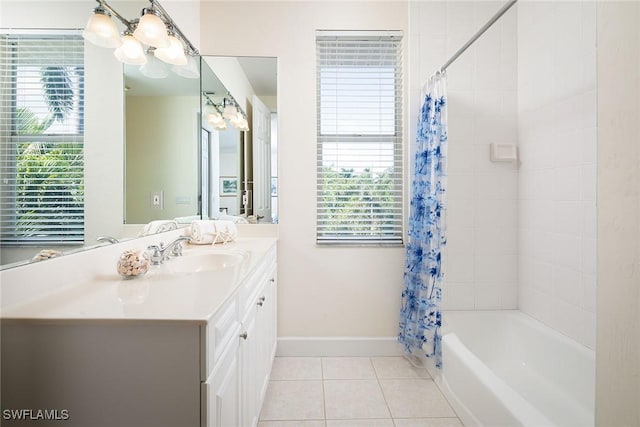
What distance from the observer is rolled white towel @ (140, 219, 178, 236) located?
1458 mm

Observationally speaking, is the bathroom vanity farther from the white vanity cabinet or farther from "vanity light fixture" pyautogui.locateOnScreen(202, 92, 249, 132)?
"vanity light fixture" pyautogui.locateOnScreen(202, 92, 249, 132)

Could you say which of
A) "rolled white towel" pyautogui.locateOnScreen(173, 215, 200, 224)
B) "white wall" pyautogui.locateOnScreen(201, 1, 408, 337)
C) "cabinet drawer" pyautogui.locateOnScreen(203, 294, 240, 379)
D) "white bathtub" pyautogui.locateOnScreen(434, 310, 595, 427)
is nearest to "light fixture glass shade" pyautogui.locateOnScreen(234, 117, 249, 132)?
"white wall" pyautogui.locateOnScreen(201, 1, 408, 337)

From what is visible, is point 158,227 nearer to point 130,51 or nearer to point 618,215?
point 130,51

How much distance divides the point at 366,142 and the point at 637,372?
6.29ft

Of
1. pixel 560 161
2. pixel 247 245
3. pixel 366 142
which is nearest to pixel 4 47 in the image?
pixel 247 245

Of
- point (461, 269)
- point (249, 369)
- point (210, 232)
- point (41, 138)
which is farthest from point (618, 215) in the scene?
point (210, 232)

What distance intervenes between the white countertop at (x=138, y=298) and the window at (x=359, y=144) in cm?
116

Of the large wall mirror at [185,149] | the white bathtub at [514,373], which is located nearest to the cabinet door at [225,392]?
the large wall mirror at [185,149]

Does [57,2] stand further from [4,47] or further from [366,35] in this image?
[366,35]

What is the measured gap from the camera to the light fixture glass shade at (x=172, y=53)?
1560 millimetres

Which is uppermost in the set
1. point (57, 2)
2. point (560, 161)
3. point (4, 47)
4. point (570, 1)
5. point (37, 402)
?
point (570, 1)

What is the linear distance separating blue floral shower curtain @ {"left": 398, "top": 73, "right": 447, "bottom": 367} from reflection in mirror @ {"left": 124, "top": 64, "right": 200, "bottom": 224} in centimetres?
152

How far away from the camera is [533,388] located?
1708mm

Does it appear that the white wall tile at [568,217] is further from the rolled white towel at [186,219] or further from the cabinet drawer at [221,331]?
the rolled white towel at [186,219]
